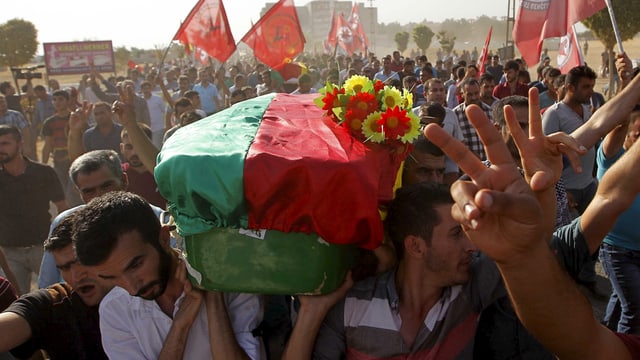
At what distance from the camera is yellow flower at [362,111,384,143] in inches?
75.1

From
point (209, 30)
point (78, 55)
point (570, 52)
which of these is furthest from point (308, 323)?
point (78, 55)

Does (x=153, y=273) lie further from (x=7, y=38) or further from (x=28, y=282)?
(x=7, y=38)

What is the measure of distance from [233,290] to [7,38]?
126 feet

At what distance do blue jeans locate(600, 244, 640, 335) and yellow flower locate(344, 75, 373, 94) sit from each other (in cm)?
219

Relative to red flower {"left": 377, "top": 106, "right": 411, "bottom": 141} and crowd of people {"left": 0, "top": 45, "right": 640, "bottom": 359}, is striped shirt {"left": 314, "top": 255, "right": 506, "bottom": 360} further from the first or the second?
red flower {"left": 377, "top": 106, "right": 411, "bottom": 141}

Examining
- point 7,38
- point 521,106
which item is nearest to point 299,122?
point 521,106

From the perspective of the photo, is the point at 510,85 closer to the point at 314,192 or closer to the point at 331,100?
the point at 331,100

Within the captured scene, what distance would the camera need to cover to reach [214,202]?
1663 mm

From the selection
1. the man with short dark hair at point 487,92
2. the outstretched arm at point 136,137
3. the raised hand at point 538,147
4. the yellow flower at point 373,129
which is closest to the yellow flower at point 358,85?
the yellow flower at point 373,129

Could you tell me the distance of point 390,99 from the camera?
6.96 ft

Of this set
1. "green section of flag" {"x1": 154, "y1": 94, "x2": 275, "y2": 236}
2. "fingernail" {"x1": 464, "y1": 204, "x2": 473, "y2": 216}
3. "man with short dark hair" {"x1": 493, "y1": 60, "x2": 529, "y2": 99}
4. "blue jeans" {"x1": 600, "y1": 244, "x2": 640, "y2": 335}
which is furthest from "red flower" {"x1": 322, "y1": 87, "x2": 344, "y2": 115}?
"man with short dark hair" {"x1": 493, "y1": 60, "x2": 529, "y2": 99}

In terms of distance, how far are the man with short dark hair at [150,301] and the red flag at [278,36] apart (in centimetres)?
700

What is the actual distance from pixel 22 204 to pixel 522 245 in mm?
4330

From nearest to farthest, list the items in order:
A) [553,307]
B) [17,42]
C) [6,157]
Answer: [553,307], [6,157], [17,42]
